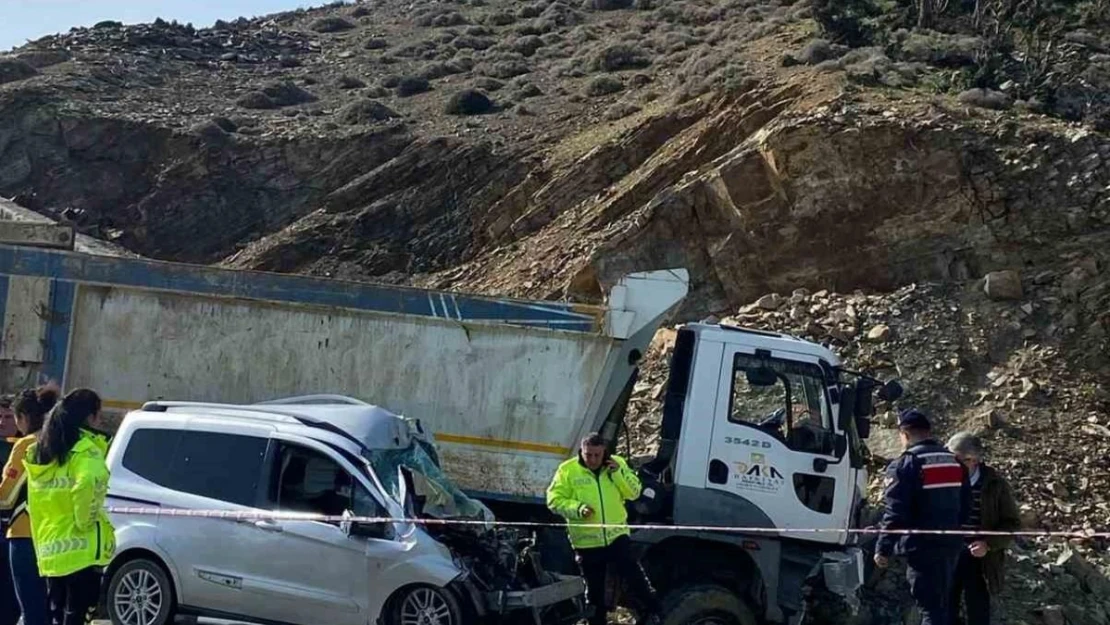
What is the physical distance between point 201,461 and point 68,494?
212cm

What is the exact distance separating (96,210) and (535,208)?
1140cm

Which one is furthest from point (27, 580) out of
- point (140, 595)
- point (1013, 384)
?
point (1013, 384)

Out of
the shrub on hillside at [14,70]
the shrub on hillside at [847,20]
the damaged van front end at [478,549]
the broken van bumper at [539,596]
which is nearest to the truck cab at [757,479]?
the broken van bumper at [539,596]

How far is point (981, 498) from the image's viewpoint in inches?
345

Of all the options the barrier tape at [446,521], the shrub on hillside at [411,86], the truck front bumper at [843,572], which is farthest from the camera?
the shrub on hillside at [411,86]

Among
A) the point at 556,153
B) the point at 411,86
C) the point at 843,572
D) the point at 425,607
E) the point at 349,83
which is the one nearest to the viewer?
the point at 425,607

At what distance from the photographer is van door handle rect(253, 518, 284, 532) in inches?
332

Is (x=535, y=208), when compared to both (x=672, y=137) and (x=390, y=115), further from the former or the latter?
(x=390, y=115)

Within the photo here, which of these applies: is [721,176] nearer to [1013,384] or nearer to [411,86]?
[1013,384]

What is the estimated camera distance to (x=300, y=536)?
838 centimetres

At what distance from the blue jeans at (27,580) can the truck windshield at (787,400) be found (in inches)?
183

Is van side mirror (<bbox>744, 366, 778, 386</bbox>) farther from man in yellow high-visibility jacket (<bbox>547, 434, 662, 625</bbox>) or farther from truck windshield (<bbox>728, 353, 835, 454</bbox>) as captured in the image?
man in yellow high-visibility jacket (<bbox>547, 434, 662, 625</bbox>)

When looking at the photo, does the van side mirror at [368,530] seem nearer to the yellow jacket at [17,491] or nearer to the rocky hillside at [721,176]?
the yellow jacket at [17,491]

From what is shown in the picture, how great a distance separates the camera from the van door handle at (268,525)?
332 inches
